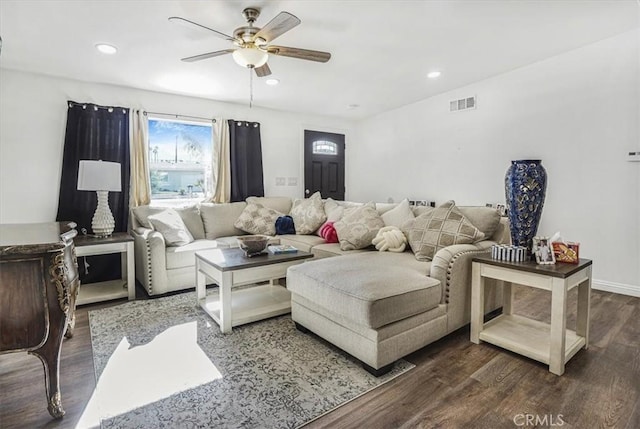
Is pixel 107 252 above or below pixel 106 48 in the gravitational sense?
below

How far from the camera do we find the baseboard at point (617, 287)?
3.10 m

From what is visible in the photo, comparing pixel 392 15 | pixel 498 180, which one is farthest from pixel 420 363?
pixel 498 180

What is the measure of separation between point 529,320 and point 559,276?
798 mm

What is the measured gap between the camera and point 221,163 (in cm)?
473

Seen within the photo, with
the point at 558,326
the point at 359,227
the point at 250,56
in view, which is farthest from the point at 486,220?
the point at 250,56

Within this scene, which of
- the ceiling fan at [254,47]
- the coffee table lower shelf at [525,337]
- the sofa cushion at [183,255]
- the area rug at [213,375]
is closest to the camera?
the area rug at [213,375]

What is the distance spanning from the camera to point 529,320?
242cm

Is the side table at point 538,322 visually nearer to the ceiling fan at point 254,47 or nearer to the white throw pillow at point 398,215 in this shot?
the white throw pillow at point 398,215

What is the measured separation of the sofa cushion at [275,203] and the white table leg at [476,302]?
122 inches

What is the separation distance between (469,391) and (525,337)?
2.45 ft

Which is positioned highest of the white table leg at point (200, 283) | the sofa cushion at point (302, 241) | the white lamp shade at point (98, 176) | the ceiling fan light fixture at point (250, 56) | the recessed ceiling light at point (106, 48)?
the recessed ceiling light at point (106, 48)

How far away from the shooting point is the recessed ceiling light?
2.87 meters

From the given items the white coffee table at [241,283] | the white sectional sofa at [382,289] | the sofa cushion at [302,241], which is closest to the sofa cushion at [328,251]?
the white sectional sofa at [382,289]

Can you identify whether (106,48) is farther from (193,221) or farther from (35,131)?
(193,221)
